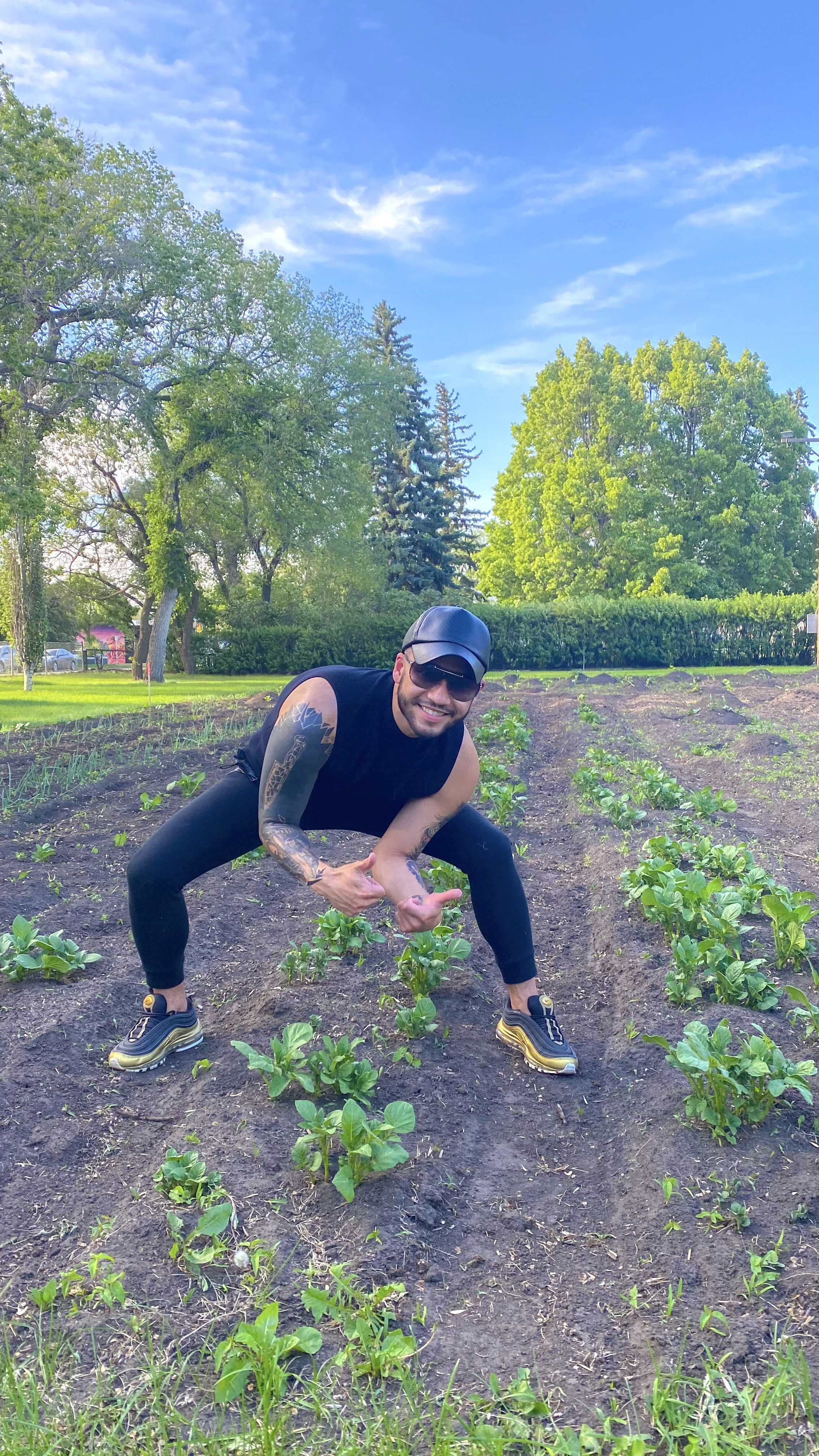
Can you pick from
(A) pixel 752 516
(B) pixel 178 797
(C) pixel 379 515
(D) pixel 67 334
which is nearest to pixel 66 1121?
(B) pixel 178 797

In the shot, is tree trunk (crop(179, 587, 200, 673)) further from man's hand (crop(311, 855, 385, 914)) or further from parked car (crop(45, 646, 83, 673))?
man's hand (crop(311, 855, 385, 914))

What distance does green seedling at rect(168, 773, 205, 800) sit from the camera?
23.6 feet

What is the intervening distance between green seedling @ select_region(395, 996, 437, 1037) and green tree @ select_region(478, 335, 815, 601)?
35.7 metres

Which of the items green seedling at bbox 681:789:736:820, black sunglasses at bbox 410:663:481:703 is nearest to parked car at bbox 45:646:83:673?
green seedling at bbox 681:789:736:820

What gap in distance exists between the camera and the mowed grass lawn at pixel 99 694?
1499cm

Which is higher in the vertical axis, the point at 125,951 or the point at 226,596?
the point at 226,596

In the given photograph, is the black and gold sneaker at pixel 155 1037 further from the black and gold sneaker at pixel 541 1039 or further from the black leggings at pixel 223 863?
the black and gold sneaker at pixel 541 1039

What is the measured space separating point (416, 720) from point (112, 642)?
61.6 meters

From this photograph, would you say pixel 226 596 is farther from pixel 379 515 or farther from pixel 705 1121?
pixel 705 1121

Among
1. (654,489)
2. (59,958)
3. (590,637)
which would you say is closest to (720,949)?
(59,958)

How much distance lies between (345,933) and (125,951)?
1.13m

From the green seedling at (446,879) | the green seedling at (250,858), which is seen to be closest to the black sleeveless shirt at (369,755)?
the green seedling at (446,879)

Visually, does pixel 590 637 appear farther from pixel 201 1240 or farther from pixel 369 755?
pixel 201 1240

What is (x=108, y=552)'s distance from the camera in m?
36.3
